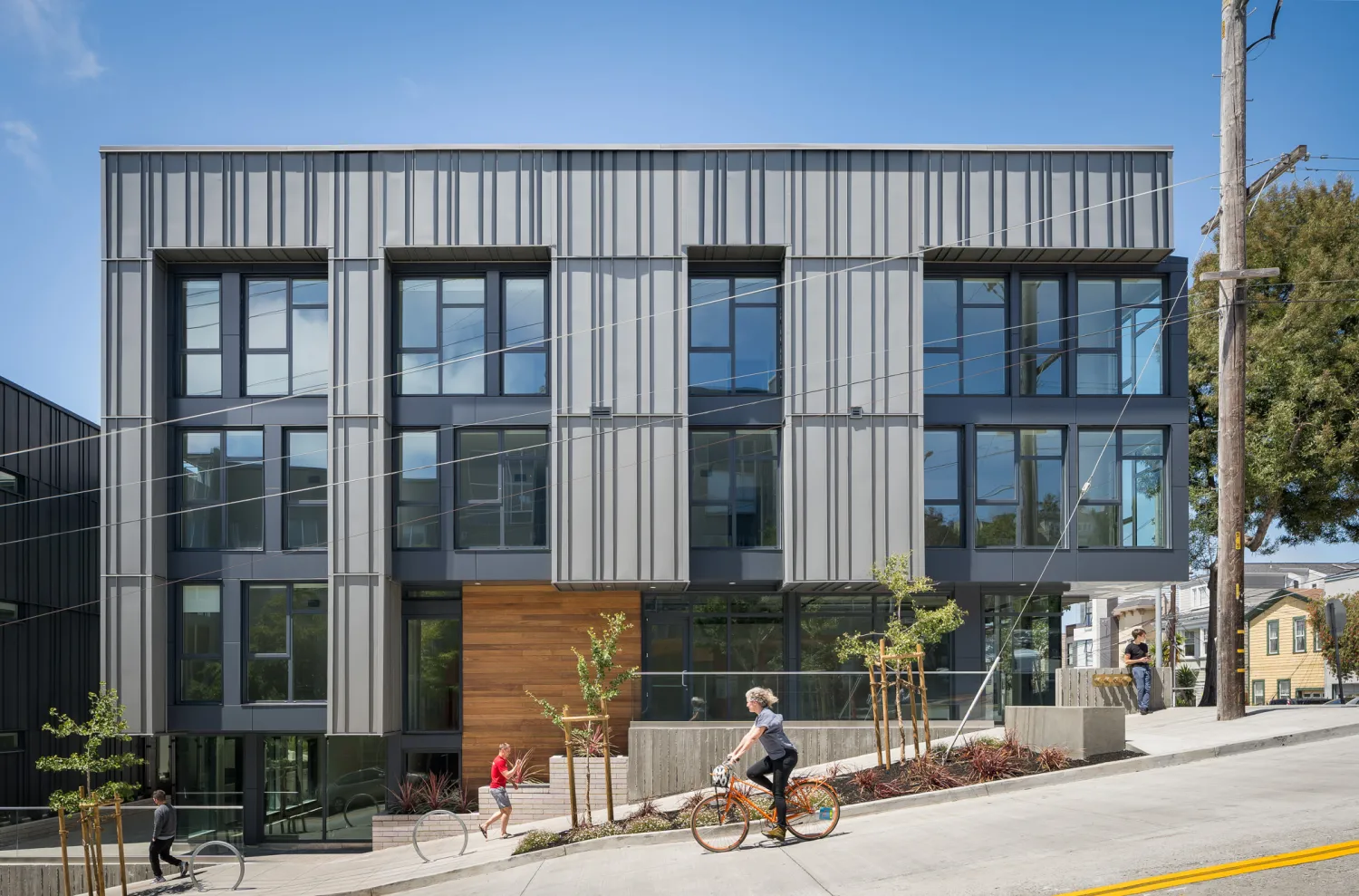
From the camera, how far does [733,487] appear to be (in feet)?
79.9

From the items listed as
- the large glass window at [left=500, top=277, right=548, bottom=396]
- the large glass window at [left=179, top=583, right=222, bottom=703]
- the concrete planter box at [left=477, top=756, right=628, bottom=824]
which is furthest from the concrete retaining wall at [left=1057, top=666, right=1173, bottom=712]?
the large glass window at [left=179, top=583, right=222, bottom=703]

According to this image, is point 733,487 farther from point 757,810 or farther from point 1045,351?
point 757,810

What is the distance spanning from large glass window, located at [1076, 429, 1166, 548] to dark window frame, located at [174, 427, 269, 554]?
54.1 ft

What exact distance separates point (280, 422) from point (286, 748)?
6735 mm

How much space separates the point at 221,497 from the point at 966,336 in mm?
15519

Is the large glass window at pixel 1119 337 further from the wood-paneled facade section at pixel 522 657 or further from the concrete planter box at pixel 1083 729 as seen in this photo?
the wood-paneled facade section at pixel 522 657

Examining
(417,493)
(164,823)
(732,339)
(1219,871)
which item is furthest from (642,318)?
(1219,871)

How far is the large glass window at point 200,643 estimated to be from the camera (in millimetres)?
24031

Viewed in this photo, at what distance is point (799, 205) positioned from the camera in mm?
24047

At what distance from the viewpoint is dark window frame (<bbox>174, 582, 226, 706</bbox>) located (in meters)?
24.0

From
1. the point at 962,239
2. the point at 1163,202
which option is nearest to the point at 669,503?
the point at 962,239

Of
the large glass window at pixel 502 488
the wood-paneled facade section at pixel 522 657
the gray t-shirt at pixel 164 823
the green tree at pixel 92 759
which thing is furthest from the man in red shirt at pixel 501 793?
the green tree at pixel 92 759

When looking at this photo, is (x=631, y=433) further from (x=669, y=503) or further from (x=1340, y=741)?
(x=1340, y=741)

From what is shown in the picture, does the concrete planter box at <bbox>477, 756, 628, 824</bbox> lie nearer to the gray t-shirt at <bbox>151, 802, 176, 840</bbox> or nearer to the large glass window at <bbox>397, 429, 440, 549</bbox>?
the large glass window at <bbox>397, 429, 440, 549</bbox>
